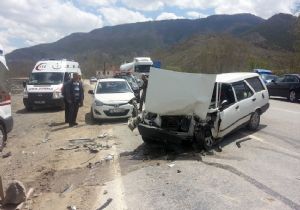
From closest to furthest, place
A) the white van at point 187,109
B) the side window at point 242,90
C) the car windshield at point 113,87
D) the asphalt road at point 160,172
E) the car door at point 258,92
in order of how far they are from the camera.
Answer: the asphalt road at point 160,172 → the white van at point 187,109 → the side window at point 242,90 → the car door at point 258,92 → the car windshield at point 113,87

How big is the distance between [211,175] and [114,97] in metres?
8.69

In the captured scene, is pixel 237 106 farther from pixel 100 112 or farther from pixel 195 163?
pixel 100 112

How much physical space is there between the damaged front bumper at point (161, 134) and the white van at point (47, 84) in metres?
11.9

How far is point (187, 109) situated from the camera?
9.59m

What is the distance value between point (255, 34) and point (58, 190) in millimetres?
130967

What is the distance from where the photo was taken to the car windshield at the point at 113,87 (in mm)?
17000

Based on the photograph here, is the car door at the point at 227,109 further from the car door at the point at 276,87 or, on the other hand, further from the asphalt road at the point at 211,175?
the car door at the point at 276,87

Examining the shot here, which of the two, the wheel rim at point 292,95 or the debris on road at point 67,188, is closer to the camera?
the debris on road at point 67,188

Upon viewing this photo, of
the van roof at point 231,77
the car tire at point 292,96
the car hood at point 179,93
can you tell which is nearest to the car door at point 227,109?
the van roof at point 231,77

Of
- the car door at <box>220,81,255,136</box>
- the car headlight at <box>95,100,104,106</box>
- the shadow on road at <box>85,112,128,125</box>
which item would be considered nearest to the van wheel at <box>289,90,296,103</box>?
the shadow on road at <box>85,112,128,125</box>

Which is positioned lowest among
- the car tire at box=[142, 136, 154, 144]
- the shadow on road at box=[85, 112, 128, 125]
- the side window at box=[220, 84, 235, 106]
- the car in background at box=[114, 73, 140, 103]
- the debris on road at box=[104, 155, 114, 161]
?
the shadow on road at box=[85, 112, 128, 125]

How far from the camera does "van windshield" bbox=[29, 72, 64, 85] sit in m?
22.0

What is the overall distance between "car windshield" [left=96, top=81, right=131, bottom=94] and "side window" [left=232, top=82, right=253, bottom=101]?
6.11 meters

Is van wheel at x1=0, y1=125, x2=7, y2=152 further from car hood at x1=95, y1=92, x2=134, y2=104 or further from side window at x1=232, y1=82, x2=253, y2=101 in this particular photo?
side window at x1=232, y1=82, x2=253, y2=101
